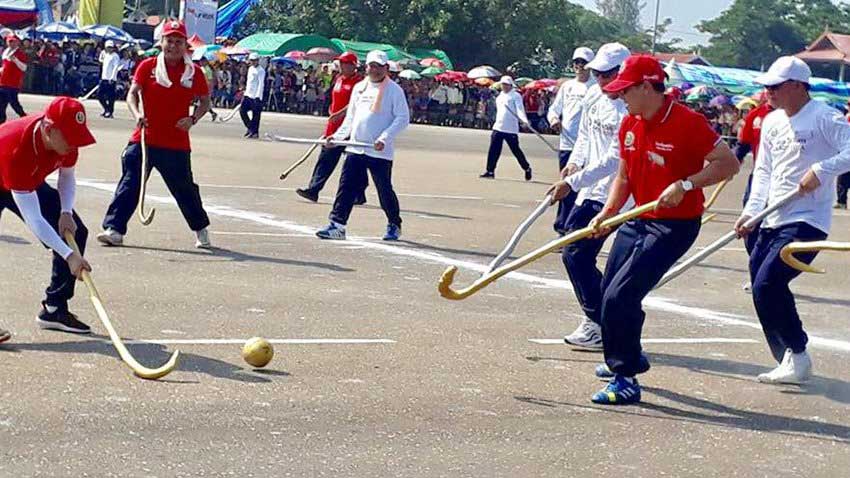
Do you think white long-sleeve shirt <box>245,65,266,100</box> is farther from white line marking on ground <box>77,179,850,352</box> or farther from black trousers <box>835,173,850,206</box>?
white line marking on ground <box>77,179,850,352</box>

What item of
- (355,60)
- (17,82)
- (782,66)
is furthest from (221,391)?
(17,82)

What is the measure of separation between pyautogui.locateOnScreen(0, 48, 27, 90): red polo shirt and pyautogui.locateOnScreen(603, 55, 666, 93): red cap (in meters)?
20.9

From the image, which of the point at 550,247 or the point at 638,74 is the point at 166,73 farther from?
the point at 638,74

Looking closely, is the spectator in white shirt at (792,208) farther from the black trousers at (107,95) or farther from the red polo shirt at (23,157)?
the black trousers at (107,95)

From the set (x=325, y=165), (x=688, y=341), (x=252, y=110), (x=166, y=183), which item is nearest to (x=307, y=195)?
(x=325, y=165)

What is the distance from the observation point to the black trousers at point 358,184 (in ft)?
45.2

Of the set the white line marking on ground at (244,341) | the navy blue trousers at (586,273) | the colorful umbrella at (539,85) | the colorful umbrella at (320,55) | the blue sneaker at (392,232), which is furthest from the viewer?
the colorful umbrella at (320,55)

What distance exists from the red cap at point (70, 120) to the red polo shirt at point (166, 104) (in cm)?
457

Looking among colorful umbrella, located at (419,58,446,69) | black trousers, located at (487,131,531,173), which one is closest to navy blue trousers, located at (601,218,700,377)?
black trousers, located at (487,131,531,173)

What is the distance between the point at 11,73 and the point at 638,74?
2115 cm

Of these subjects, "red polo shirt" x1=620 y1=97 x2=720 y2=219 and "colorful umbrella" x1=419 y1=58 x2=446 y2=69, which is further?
"colorful umbrella" x1=419 y1=58 x2=446 y2=69

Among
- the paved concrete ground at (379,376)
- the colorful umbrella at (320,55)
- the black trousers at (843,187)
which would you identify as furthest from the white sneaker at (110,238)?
the colorful umbrella at (320,55)

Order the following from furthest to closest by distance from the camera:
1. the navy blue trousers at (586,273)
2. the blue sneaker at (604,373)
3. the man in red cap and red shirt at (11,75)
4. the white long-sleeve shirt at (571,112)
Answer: the man in red cap and red shirt at (11,75) < the white long-sleeve shirt at (571,112) < the navy blue trousers at (586,273) < the blue sneaker at (604,373)

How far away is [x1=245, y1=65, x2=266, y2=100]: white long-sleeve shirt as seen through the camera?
30.7m
